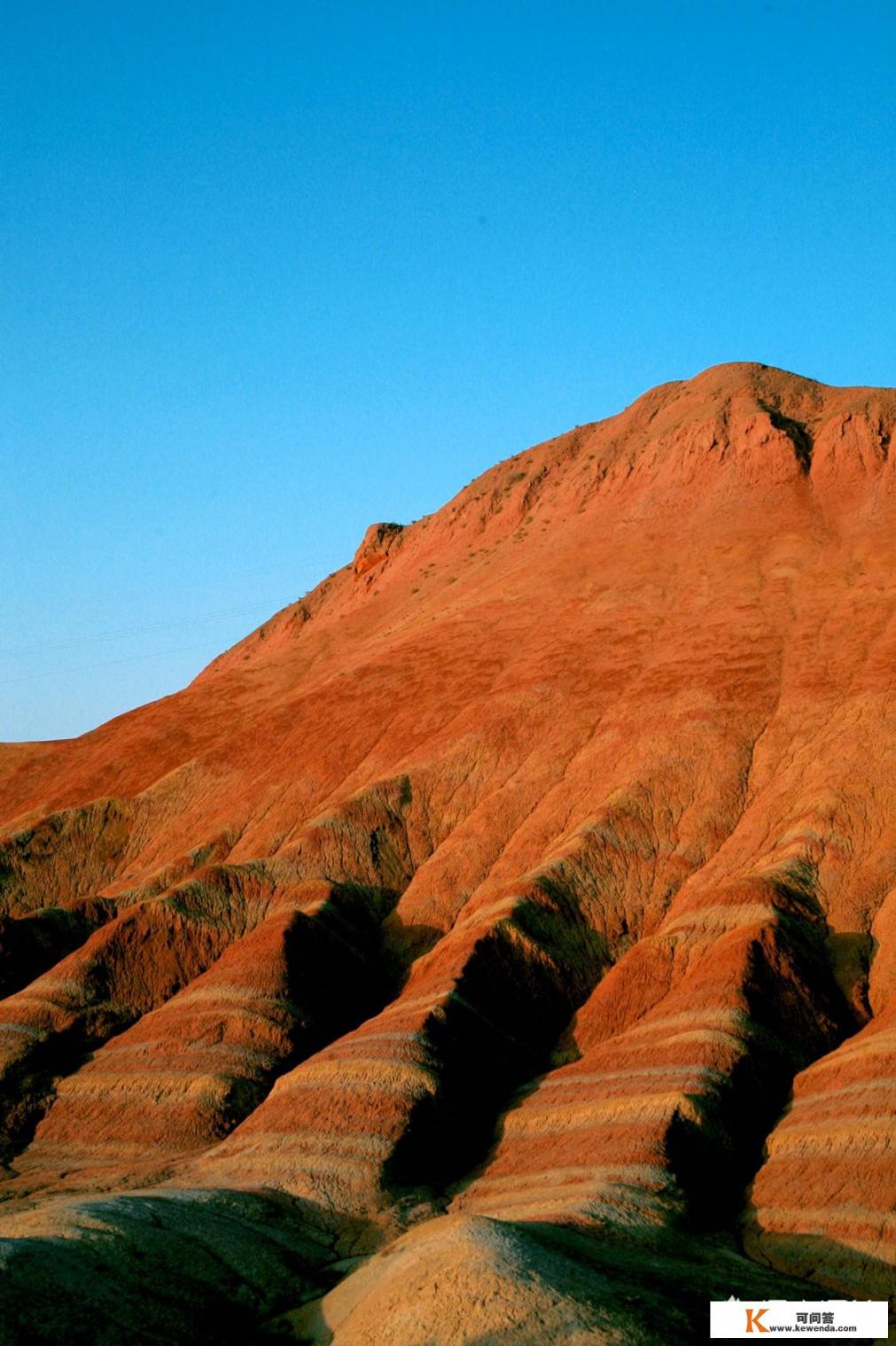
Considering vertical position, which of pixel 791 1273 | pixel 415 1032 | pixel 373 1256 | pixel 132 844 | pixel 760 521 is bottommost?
pixel 791 1273

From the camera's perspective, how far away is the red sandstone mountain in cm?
2569

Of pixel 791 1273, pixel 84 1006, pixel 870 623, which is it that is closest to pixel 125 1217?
pixel 791 1273

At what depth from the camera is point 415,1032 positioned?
121ft

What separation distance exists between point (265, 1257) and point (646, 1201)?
802 cm

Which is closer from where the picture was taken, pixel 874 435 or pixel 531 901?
pixel 531 901

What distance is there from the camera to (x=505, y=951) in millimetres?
40844

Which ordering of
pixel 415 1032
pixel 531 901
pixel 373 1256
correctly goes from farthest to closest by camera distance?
pixel 531 901 < pixel 415 1032 < pixel 373 1256

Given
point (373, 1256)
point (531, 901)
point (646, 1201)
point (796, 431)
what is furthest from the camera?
point (796, 431)

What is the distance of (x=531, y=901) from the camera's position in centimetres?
4259

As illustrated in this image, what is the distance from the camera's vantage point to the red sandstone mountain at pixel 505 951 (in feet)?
84.3

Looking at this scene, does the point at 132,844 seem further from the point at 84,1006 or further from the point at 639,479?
the point at 639,479

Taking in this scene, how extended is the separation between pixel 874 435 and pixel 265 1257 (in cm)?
5460

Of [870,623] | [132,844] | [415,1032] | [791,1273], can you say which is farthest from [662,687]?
[791,1273]

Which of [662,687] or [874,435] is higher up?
[874,435]
